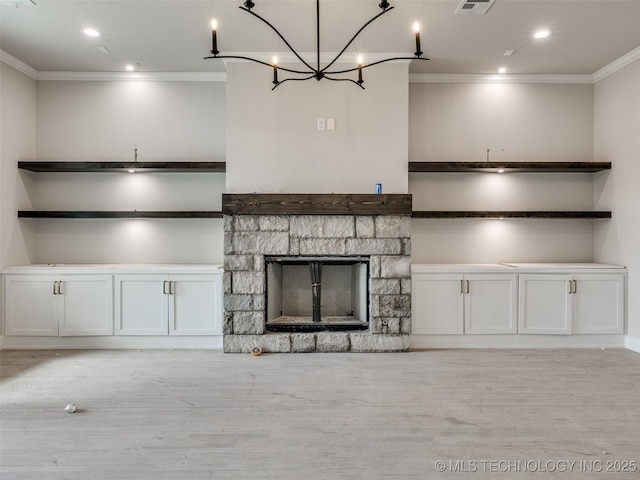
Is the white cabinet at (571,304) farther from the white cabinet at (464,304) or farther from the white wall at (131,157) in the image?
the white wall at (131,157)

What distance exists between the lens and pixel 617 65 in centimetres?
397

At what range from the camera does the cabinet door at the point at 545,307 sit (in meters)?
3.86

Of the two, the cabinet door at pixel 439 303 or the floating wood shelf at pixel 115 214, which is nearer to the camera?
the cabinet door at pixel 439 303

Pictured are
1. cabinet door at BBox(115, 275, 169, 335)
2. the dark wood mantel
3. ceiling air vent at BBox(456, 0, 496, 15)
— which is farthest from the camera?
cabinet door at BBox(115, 275, 169, 335)

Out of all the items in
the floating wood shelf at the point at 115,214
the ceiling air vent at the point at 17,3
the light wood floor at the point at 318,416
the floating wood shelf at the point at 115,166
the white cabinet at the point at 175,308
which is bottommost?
the light wood floor at the point at 318,416

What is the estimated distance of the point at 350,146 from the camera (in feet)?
12.7

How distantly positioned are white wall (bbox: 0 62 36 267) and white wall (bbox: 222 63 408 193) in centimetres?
227

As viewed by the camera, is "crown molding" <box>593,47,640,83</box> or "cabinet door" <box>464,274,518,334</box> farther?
"cabinet door" <box>464,274,518,334</box>

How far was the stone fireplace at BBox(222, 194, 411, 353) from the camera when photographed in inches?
146

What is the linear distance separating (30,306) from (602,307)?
575cm

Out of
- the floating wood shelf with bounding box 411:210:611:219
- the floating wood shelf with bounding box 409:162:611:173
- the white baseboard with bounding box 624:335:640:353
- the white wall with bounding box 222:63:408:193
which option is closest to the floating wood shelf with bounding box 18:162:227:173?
the white wall with bounding box 222:63:408:193

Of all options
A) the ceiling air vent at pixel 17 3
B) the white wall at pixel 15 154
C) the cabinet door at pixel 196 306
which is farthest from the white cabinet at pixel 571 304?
the white wall at pixel 15 154

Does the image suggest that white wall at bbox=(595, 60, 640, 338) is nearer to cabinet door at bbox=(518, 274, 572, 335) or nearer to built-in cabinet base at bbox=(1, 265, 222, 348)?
cabinet door at bbox=(518, 274, 572, 335)

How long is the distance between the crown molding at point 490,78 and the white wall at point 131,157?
7.49ft
